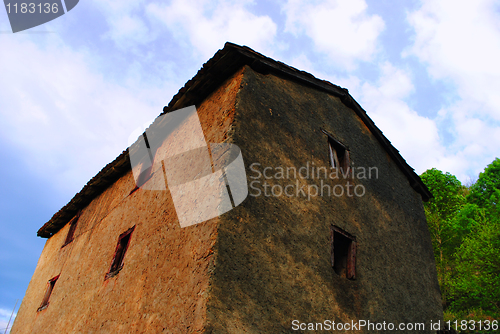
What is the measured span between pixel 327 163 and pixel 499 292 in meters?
10.5

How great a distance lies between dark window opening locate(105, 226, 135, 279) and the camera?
6444 mm

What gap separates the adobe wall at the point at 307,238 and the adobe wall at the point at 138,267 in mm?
317

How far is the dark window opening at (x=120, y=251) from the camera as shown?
6.44m

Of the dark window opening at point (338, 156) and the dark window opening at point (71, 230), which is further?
the dark window opening at point (71, 230)

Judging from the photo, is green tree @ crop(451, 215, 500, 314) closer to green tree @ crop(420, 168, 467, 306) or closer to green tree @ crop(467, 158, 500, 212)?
green tree @ crop(420, 168, 467, 306)

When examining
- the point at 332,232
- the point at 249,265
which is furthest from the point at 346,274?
the point at 249,265

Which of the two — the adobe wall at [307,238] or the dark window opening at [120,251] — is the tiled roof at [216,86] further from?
the dark window opening at [120,251]

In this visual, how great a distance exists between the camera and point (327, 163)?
662 cm

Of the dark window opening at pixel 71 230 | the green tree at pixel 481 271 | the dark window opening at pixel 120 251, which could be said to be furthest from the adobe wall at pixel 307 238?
the dark window opening at pixel 71 230

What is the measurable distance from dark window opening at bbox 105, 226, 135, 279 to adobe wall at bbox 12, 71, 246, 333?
20 centimetres

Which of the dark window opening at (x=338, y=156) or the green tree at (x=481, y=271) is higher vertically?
the dark window opening at (x=338, y=156)

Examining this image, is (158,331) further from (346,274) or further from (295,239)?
(346,274)

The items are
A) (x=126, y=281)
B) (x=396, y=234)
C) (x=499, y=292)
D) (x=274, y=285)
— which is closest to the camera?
(x=274, y=285)

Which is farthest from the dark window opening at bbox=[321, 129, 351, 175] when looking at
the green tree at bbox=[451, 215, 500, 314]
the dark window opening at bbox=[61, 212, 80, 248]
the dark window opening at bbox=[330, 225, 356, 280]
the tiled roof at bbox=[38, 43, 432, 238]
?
the green tree at bbox=[451, 215, 500, 314]
